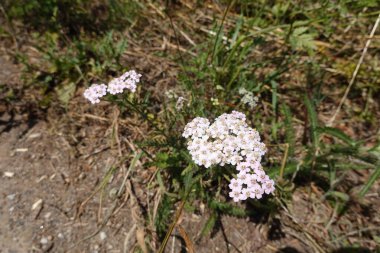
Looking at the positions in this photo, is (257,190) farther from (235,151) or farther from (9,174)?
(9,174)

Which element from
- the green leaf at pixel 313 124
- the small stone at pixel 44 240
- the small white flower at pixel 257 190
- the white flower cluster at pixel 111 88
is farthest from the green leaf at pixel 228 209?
the small stone at pixel 44 240

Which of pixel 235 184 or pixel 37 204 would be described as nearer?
pixel 235 184

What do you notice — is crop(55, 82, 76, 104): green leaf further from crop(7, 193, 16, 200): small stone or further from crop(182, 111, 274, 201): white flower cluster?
crop(182, 111, 274, 201): white flower cluster

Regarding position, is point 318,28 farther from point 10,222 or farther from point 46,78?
point 10,222

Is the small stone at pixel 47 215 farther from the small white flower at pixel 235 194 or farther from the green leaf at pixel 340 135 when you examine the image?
the green leaf at pixel 340 135

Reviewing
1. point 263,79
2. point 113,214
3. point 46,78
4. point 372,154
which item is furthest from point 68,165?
point 372,154

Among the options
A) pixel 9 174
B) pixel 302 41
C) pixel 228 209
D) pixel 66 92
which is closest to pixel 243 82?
pixel 302 41

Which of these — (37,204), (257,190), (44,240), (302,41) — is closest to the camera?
(257,190)

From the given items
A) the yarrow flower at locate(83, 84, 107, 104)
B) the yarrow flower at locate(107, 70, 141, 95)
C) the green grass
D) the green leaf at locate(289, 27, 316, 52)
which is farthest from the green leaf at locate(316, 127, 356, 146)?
the yarrow flower at locate(83, 84, 107, 104)
